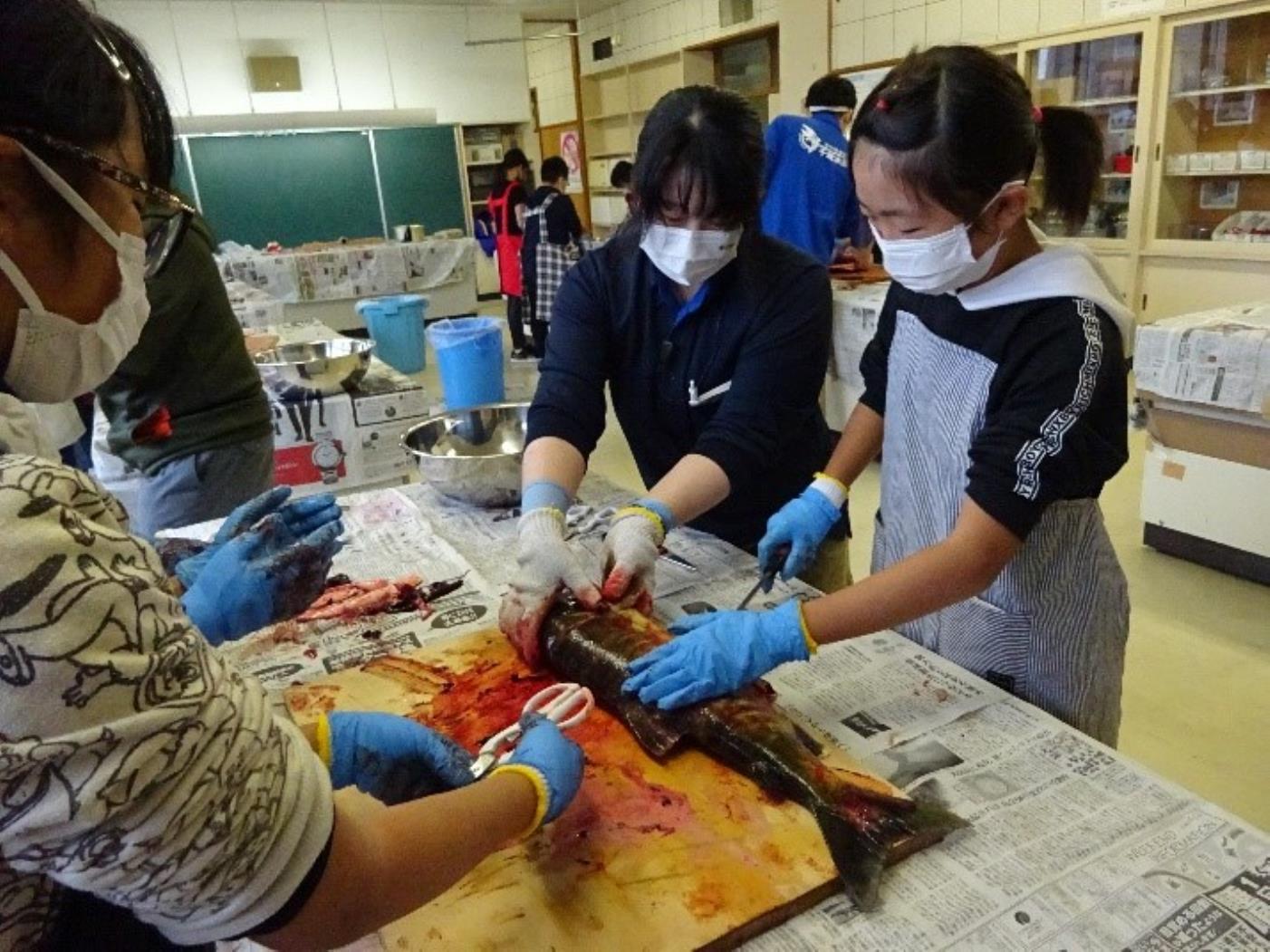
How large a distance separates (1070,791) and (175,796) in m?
1.00

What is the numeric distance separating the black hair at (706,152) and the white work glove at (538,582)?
651 mm

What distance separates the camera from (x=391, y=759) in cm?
113

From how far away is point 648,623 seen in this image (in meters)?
1.54

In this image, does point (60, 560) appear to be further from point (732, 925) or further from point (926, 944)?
point (926, 944)

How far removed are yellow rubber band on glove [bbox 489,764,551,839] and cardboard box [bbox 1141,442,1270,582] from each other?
3.09 meters

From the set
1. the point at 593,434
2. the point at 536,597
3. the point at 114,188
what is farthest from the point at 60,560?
the point at 593,434

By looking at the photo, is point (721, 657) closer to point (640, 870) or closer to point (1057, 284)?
point (640, 870)

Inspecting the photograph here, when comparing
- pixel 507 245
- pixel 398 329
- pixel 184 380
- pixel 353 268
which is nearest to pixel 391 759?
pixel 184 380

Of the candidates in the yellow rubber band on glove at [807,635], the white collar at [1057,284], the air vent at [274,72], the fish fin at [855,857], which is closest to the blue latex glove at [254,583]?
the yellow rubber band on glove at [807,635]

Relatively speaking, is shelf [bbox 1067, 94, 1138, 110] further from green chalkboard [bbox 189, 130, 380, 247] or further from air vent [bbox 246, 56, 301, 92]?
air vent [bbox 246, 56, 301, 92]

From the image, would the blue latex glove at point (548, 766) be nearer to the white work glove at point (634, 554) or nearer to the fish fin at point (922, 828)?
the fish fin at point (922, 828)

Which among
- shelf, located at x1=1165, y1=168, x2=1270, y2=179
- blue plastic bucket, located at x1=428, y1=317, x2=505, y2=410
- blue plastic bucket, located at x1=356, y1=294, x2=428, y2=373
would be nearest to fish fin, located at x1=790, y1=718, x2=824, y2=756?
blue plastic bucket, located at x1=428, y1=317, x2=505, y2=410

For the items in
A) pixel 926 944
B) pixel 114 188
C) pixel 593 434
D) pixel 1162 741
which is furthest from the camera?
pixel 1162 741

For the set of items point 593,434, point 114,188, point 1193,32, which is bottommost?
point 593,434
